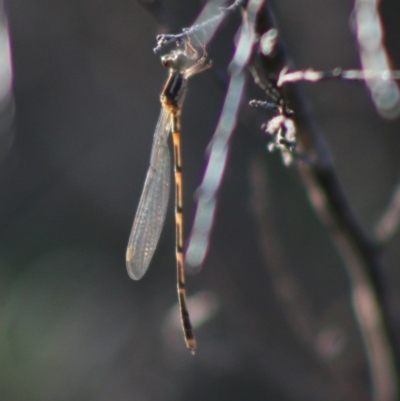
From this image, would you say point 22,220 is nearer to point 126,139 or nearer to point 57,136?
point 57,136

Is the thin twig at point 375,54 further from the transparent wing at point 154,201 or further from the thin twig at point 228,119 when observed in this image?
the transparent wing at point 154,201

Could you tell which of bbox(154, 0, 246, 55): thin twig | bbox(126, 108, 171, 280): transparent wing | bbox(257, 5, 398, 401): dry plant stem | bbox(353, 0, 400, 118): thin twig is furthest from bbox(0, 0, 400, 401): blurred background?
bbox(353, 0, 400, 118): thin twig

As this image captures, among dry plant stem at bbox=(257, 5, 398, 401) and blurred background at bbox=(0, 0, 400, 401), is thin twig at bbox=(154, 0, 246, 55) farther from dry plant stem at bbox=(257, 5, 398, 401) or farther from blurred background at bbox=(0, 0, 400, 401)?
blurred background at bbox=(0, 0, 400, 401)

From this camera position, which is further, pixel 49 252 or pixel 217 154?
pixel 49 252

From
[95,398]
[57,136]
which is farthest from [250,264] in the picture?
[57,136]

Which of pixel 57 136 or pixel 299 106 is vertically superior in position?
pixel 299 106

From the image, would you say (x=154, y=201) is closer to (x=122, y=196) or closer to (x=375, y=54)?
(x=375, y=54)
